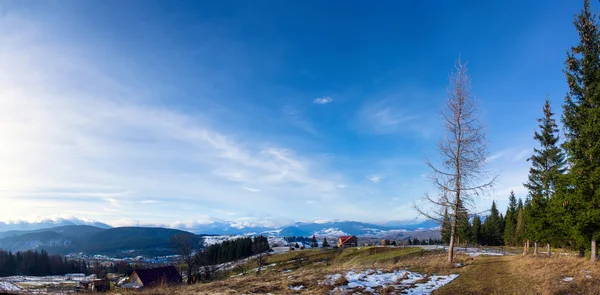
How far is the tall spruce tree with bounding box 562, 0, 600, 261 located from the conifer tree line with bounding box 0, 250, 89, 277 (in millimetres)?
182332

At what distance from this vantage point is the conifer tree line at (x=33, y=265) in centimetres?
14112

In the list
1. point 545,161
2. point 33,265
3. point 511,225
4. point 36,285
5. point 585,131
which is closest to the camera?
point 585,131

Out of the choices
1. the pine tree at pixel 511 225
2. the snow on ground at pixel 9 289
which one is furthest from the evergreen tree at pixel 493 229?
the snow on ground at pixel 9 289

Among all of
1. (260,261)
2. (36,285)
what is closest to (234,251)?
(36,285)

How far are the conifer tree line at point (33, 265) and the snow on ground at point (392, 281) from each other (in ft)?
578

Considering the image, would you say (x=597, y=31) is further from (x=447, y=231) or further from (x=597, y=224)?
(x=447, y=231)

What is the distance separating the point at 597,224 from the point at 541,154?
23017 mm

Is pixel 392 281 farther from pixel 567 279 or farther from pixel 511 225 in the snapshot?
pixel 511 225

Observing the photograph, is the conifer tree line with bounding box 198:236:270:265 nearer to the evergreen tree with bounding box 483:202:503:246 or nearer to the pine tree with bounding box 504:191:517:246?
the evergreen tree with bounding box 483:202:503:246

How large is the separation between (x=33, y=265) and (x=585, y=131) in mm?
196606

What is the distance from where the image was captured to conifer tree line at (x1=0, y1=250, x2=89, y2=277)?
141125 mm

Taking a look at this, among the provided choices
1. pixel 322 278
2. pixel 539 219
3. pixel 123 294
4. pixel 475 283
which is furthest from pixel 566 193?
pixel 123 294

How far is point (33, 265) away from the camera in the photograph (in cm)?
14538

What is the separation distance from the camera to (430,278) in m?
14.6
